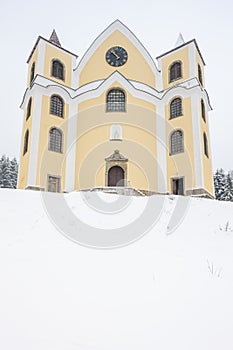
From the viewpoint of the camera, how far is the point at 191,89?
65.5ft

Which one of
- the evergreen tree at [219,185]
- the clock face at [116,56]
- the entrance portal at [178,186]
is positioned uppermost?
the clock face at [116,56]

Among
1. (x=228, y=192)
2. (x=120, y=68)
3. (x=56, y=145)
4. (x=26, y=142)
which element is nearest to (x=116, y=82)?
(x=120, y=68)

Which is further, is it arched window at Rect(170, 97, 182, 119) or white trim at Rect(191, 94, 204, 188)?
arched window at Rect(170, 97, 182, 119)

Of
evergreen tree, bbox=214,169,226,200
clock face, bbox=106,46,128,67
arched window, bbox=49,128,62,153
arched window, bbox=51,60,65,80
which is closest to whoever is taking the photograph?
arched window, bbox=49,128,62,153

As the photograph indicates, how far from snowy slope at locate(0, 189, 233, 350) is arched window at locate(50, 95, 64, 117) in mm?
13018

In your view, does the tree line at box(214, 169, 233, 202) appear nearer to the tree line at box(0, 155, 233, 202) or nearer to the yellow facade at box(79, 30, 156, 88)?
the tree line at box(0, 155, 233, 202)

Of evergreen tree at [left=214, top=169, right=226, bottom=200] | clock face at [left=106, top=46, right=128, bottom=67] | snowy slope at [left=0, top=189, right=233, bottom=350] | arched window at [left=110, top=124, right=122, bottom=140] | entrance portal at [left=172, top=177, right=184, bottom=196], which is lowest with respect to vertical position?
snowy slope at [left=0, top=189, right=233, bottom=350]

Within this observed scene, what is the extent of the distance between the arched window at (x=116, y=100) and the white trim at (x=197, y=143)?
496cm

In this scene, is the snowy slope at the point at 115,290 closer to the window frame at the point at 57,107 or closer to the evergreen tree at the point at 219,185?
the window frame at the point at 57,107

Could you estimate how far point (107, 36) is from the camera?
22.5m

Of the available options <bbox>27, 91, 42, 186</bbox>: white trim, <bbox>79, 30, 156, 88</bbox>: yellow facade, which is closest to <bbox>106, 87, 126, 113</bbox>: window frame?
<bbox>79, 30, 156, 88</bbox>: yellow facade

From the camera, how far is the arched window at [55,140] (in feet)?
63.6

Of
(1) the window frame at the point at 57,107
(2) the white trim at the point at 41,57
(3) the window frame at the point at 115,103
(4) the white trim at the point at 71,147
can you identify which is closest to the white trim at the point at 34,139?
(1) the window frame at the point at 57,107

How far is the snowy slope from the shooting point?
365 cm
